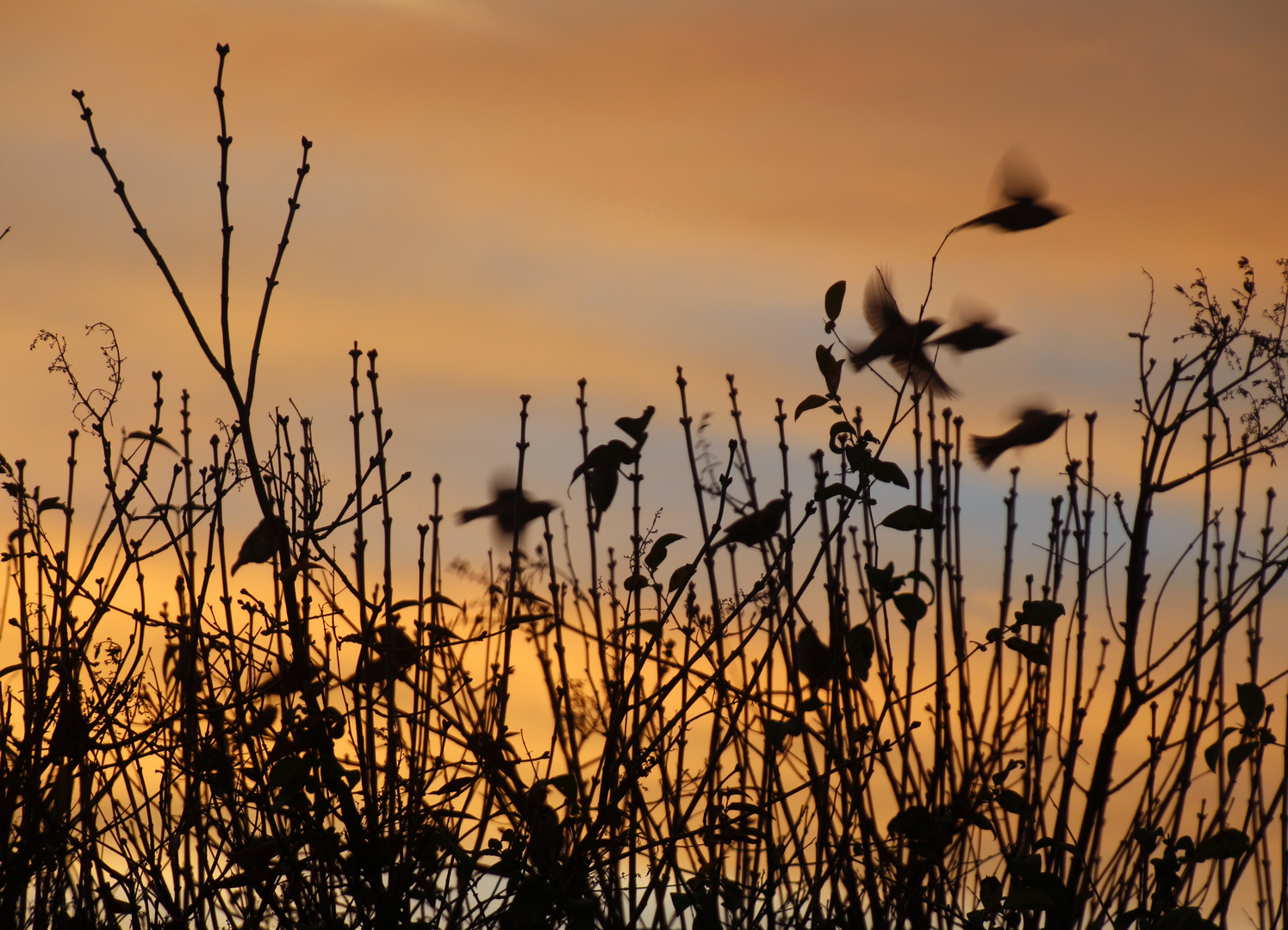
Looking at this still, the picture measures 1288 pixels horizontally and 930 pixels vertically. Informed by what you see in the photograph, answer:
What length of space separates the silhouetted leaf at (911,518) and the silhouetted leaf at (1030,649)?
17.0 inches

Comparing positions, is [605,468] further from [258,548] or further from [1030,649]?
[1030,649]

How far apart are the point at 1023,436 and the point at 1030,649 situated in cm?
90

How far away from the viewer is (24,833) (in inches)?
110

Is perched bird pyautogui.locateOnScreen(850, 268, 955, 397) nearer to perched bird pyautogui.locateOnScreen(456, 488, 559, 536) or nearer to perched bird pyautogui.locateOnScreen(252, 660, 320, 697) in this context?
perched bird pyautogui.locateOnScreen(456, 488, 559, 536)

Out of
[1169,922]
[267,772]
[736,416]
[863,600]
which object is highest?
[736,416]

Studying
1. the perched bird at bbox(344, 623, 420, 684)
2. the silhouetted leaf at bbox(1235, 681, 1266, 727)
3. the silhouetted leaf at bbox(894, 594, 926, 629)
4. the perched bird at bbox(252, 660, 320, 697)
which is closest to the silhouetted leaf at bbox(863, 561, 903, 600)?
the silhouetted leaf at bbox(894, 594, 926, 629)

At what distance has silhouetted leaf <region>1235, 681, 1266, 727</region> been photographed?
8.41ft

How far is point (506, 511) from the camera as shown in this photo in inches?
137

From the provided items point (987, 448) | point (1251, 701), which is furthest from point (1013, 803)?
point (987, 448)

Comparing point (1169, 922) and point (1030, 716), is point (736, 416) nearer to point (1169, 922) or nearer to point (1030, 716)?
point (1030, 716)

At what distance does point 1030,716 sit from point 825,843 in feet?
2.71

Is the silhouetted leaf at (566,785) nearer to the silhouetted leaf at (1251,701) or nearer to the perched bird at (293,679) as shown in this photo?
the perched bird at (293,679)

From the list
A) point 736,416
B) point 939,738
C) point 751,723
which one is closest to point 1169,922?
point 939,738

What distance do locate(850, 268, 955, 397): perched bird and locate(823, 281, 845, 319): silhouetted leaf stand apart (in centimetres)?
38
